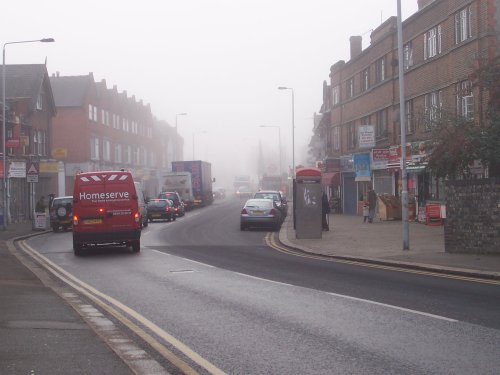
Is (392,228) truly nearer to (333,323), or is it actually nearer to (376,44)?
(376,44)

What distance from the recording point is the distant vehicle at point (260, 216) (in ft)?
105

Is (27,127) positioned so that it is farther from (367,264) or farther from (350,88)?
(367,264)

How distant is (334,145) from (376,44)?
1164 centimetres

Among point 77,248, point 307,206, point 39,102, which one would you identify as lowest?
point 77,248

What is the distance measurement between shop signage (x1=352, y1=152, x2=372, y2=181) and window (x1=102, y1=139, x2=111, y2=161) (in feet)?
118

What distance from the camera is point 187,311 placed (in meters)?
10.3

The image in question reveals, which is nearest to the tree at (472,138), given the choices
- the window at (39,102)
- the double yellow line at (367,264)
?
the double yellow line at (367,264)

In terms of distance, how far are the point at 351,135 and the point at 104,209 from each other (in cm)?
2811

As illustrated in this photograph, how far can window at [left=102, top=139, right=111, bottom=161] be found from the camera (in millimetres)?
71688

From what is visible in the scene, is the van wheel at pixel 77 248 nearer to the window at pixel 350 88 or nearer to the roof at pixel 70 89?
the window at pixel 350 88

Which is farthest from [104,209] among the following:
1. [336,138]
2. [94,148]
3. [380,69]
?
[94,148]

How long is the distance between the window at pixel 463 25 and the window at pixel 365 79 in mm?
13147

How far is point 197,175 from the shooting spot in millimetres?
60344

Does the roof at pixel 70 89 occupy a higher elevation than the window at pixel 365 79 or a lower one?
higher
